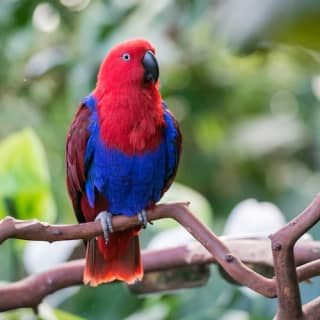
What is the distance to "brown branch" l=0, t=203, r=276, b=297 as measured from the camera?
0.89 meters

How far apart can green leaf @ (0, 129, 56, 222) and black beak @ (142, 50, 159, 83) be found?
0.38 m

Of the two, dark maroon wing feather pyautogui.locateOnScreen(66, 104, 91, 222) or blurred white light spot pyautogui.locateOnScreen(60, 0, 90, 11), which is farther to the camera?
blurred white light spot pyautogui.locateOnScreen(60, 0, 90, 11)

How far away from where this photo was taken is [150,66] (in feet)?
5.26

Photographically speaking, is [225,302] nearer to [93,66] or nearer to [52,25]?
[93,66]

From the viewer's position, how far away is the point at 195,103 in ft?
10.9

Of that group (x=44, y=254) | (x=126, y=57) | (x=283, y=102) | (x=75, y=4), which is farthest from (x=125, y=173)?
(x=283, y=102)

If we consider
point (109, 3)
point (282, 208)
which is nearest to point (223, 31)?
point (109, 3)

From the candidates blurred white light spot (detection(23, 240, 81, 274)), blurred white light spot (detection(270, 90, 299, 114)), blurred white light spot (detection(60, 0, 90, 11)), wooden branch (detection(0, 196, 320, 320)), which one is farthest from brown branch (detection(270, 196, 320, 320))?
blurred white light spot (detection(270, 90, 299, 114))

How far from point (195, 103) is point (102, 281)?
72.4 inches

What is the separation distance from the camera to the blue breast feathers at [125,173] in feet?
5.14

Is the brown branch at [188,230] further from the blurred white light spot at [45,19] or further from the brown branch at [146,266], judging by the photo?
the blurred white light spot at [45,19]

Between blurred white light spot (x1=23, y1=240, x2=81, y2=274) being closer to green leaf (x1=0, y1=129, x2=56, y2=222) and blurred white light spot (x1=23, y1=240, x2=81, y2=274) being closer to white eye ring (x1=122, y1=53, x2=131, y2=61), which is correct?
green leaf (x1=0, y1=129, x2=56, y2=222)

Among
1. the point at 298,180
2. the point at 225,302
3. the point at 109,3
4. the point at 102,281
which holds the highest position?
the point at 109,3

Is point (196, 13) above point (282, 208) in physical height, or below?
above
